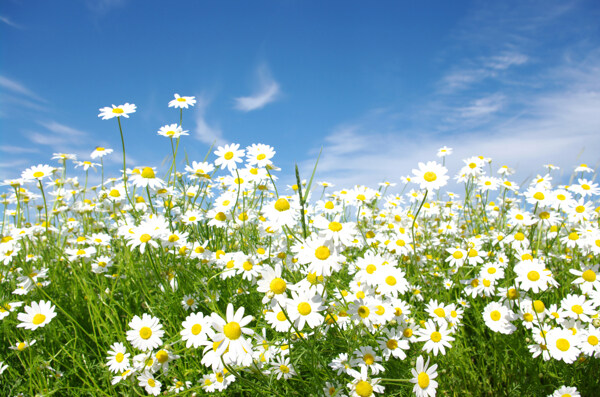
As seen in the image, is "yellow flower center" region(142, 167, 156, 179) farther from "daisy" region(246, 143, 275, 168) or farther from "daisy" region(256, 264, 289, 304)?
"daisy" region(256, 264, 289, 304)

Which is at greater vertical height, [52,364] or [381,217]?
[381,217]

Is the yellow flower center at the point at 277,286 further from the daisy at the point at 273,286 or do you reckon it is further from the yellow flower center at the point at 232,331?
the yellow flower center at the point at 232,331

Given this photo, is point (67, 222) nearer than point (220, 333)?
No

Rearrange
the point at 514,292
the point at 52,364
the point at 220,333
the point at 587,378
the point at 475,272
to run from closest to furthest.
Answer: the point at 220,333 < the point at 587,378 < the point at 514,292 < the point at 52,364 < the point at 475,272

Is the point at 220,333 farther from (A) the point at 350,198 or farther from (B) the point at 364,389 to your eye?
(A) the point at 350,198

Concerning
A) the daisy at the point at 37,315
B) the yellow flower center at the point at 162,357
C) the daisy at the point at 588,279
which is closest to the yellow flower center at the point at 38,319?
the daisy at the point at 37,315

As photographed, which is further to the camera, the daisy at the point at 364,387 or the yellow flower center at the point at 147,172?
the yellow flower center at the point at 147,172

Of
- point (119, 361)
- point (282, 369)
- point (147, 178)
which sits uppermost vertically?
point (147, 178)

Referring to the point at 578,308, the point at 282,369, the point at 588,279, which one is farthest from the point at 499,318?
the point at 282,369

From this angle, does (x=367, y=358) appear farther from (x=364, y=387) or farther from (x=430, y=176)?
(x=430, y=176)

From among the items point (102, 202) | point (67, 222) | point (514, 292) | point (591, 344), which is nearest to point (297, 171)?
point (514, 292)

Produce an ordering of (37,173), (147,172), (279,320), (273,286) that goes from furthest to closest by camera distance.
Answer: (37,173), (147,172), (279,320), (273,286)

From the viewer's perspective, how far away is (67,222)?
17.8 ft

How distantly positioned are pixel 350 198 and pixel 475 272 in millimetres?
1460
